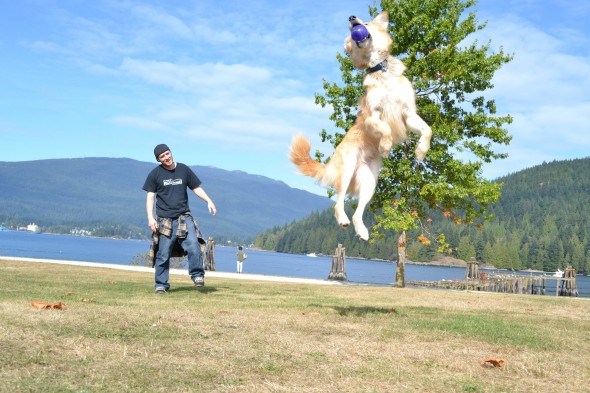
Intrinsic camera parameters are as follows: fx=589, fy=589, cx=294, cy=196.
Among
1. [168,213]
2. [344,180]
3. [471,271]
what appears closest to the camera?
[344,180]

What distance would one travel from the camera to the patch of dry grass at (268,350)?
3.79 m

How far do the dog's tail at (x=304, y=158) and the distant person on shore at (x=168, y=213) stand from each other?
3.15 m

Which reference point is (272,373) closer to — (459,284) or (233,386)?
(233,386)

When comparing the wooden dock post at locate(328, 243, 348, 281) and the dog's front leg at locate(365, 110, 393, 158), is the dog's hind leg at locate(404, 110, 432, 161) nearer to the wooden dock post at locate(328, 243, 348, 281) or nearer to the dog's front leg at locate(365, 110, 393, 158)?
the dog's front leg at locate(365, 110, 393, 158)

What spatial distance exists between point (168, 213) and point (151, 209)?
0.30 meters

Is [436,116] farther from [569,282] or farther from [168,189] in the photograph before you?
[569,282]

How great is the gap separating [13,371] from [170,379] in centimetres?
96

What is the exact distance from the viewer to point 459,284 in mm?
40062

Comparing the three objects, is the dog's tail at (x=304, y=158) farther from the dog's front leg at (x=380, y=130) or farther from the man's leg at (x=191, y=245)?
the man's leg at (x=191, y=245)

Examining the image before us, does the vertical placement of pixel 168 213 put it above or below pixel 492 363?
above

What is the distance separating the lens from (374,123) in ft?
20.0

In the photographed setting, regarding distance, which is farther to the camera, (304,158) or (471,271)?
(471,271)

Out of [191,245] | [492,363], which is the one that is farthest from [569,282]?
[492,363]

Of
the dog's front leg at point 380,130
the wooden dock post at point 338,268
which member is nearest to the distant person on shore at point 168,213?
the dog's front leg at point 380,130
